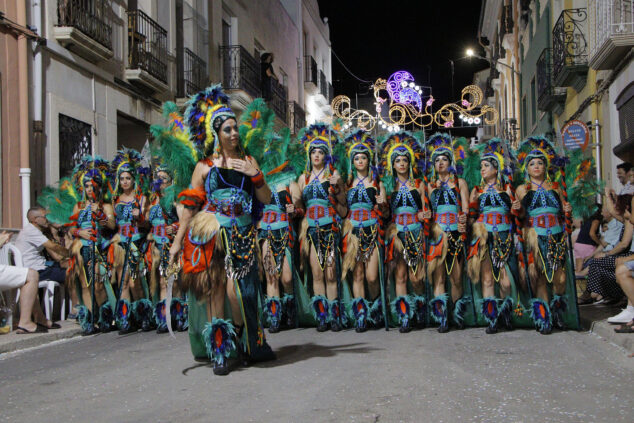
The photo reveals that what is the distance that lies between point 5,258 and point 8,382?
13.9 feet

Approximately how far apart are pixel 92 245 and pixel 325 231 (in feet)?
9.45

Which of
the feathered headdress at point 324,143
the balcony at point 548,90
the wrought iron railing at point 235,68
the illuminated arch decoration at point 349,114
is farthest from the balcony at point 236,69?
the feathered headdress at point 324,143

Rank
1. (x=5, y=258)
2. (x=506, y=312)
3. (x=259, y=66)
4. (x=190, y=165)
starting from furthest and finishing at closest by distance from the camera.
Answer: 1. (x=259, y=66)
2. (x=5, y=258)
3. (x=506, y=312)
4. (x=190, y=165)

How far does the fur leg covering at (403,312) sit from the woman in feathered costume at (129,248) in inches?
121

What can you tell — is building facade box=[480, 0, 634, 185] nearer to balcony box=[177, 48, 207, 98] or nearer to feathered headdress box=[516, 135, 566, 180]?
feathered headdress box=[516, 135, 566, 180]

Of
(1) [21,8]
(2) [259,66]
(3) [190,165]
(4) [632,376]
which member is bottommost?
(4) [632,376]

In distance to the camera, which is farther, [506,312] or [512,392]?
[506,312]

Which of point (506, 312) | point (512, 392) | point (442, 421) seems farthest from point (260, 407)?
point (506, 312)

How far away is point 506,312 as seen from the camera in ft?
28.2

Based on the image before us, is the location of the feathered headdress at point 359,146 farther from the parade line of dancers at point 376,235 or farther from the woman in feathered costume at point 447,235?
the woman in feathered costume at point 447,235

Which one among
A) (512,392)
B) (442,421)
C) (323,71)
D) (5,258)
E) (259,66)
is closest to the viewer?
(442,421)

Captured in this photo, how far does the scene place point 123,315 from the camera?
30.8 ft

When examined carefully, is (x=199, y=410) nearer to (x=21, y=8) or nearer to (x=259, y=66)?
(x=21, y=8)

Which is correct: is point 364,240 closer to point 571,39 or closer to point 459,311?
point 459,311
